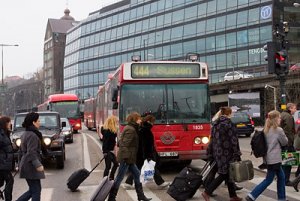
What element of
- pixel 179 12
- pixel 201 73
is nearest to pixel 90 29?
pixel 179 12

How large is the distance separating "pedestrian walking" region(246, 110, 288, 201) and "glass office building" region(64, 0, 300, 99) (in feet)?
145

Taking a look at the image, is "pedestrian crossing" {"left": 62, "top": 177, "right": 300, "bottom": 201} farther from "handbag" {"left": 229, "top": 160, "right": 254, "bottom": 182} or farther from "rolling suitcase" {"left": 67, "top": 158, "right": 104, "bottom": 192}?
"handbag" {"left": 229, "top": 160, "right": 254, "bottom": 182}

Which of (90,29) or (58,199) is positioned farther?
(90,29)

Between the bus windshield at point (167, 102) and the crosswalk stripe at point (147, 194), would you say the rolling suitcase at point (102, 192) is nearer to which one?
the crosswalk stripe at point (147, 194)

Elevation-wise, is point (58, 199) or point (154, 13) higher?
point (154, 13)

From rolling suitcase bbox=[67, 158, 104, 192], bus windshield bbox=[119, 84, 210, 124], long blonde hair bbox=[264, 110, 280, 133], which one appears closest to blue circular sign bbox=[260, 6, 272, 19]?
bus windshield bbox=[119, 84, 210, 124]

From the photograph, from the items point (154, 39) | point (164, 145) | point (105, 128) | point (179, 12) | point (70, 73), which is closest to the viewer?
point (105, 128)

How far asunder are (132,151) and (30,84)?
439 ft

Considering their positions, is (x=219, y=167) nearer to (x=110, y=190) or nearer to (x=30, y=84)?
(x=110, y=190)

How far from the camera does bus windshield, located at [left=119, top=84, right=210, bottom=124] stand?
12.0m

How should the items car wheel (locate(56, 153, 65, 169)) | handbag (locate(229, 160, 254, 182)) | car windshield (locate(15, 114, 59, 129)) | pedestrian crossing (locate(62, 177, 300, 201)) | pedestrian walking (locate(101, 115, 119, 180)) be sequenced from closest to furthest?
1. handbag (locate(229, 160, 254, 182))
2. pedestrian crossing (locate(62, 177, 300, 201))
3. pedestrian walking (locate(101, 115, 119, 180))
4. car wheel (locate(56, 153, 65, 169))
5. car windshield (locate(15, 114, 59, 129))

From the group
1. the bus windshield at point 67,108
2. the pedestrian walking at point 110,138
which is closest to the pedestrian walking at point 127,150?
the pedestrian walking at point 110,138

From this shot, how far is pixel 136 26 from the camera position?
3393 inches

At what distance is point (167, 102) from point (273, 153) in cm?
448
